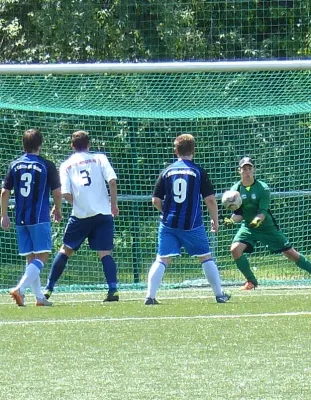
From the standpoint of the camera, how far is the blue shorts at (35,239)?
11.0 meters

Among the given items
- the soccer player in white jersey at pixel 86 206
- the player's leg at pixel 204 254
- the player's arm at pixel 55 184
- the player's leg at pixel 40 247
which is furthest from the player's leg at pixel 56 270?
the player's leg at pixel 204 254

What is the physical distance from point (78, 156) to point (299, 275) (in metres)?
4.61

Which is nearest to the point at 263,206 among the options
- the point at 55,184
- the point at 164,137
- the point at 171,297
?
the point at 171,297

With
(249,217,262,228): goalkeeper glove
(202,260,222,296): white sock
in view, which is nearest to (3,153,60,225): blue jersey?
(202,260,222,296): white sock

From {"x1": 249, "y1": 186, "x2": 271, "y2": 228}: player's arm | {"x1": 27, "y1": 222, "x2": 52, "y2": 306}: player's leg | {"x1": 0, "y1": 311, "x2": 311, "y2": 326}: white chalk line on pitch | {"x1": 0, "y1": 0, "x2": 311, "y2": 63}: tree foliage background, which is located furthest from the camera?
{"x1": 0, "y1": 0, "x2": 311, "y2": 63}: tree foliage background

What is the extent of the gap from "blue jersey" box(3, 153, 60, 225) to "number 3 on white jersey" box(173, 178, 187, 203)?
3.59 ft

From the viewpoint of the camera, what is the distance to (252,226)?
12.9 metres

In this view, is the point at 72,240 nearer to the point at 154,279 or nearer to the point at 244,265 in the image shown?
the point at 154,279

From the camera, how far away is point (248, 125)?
15844 mm

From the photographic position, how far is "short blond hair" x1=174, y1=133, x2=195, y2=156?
10812 mm

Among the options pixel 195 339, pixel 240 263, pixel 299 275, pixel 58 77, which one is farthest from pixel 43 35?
pixel 195 339

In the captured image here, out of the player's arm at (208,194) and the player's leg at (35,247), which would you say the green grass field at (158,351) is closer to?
the player's leg at (35,247)

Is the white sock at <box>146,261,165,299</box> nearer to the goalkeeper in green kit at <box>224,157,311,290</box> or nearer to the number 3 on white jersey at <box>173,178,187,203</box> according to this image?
the number 3 on white jersey at <box>173,178,187,203</box>

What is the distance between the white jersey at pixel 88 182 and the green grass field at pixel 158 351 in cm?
102
